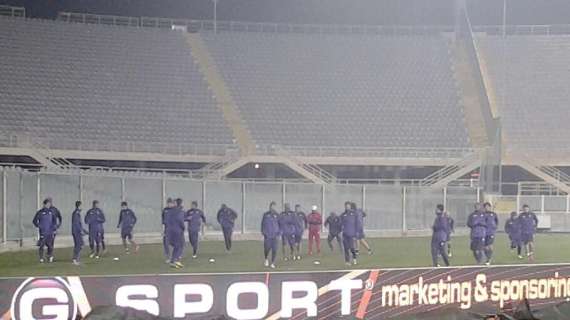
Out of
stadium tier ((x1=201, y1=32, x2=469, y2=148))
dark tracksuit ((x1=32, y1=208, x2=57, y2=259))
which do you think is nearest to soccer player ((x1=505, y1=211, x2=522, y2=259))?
dark tracksuit ((x1=32, y1=208, x2=57, y2=259))

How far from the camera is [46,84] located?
1337 inches

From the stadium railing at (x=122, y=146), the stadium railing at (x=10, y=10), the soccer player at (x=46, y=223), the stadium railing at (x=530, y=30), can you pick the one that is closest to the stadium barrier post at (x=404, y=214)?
the stadium railing at (x=122, y=146)

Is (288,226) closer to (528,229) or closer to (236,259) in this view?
(236,259)

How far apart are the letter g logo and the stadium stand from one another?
2429cm

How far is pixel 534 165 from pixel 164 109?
1638cm

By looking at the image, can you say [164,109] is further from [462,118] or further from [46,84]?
[462,118]

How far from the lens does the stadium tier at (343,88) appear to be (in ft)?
116

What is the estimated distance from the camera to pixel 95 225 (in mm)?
17531

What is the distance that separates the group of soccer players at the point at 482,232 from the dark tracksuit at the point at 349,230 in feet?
5.47

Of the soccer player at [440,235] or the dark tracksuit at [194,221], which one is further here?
the dark tracksuit at [194,221]

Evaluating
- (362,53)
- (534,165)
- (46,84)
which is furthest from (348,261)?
(362,53)

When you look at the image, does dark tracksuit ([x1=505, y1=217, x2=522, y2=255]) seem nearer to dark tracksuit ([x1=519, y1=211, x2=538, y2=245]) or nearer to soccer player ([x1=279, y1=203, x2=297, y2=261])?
dark tracksuit ([x1=519, y1=211, x2=538, y2=245])

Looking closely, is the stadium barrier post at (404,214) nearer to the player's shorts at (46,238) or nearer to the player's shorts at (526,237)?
the player's shorts at (526,237)

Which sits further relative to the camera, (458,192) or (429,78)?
(429,78)
